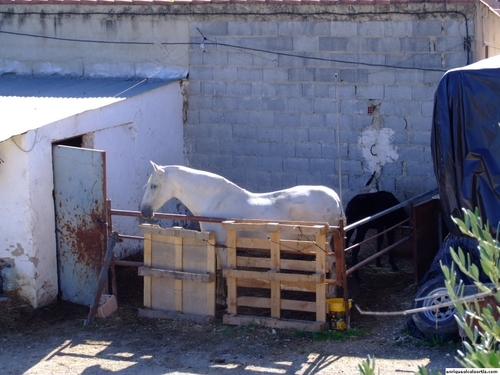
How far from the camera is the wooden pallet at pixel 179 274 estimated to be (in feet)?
26.5

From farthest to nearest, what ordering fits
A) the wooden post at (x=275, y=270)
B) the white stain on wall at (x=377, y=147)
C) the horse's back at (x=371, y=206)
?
the white stain on wall at (x=377, y=147)
the horse's back at (x=371, y=206)
the wooden post at (x=275, y=270)

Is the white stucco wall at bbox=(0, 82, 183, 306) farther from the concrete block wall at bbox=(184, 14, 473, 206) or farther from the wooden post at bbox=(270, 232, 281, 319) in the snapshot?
the wooden post at bbox=(270, 232, 281, 319)

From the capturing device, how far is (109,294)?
8.88 m

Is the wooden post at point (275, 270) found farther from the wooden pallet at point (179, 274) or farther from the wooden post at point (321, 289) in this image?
the wooden pallet at point (179, 274)

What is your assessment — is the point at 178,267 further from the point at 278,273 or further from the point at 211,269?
the point at 278,273

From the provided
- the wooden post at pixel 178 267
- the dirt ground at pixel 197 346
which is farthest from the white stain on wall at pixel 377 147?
the wooden post at pixel 178 267

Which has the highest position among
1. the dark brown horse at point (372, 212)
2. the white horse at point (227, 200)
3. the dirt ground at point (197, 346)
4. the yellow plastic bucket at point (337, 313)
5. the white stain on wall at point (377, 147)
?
the white stain on wall at point (377, 147)

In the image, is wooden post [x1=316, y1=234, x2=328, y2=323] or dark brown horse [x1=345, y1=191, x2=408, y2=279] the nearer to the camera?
wooden post [x1=316, y1=234, x2=328, y2=323]

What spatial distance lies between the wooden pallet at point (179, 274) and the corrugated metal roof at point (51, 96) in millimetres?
2053

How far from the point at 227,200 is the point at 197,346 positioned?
1762mm

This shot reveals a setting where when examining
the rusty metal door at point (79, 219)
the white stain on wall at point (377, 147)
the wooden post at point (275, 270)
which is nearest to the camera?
the wooden post at point (275, 270)

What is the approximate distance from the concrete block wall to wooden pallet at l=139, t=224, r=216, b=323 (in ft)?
9.98

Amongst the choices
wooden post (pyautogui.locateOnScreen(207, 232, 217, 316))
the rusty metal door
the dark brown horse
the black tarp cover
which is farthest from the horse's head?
the black tarp cover

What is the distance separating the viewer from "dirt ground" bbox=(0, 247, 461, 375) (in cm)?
695
